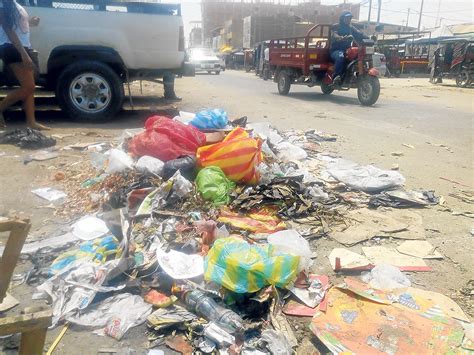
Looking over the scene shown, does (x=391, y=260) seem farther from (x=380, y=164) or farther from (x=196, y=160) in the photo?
(x=380, y=164)

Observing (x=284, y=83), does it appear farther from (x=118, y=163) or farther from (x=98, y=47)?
(x=118, y=163)

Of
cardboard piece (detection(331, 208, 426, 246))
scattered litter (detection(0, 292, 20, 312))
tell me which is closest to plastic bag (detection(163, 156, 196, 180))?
cardboard piece (detection(331, 208, 426, 246))

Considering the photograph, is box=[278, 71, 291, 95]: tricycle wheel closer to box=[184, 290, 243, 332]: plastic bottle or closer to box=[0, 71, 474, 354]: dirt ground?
box=[0, 71, 474, 354]: dirt ground

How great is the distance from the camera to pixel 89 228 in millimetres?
3174

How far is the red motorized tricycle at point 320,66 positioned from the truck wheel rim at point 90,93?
6726mm

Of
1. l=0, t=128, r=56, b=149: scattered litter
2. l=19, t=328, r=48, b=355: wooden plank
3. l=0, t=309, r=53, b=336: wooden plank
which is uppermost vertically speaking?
l=0, t=309, r=53, b=336: wooden plank

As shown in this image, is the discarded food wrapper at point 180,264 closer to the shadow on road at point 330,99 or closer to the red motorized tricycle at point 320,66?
the red motorized tricycle at point 320,66

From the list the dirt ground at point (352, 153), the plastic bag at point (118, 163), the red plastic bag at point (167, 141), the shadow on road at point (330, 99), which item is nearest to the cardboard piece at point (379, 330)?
the dirt ground at point (352, 153)

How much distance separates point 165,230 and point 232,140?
1343mm

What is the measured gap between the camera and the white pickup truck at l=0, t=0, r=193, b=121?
614cm

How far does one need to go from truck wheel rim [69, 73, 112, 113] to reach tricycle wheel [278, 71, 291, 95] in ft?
25.1

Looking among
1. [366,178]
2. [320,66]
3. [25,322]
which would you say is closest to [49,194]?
[25,322]

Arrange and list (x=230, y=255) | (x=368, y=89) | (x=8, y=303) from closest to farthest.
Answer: (x=8, y=303) → (x=230, y=255) → (x=368, y=89)

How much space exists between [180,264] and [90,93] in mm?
4830
